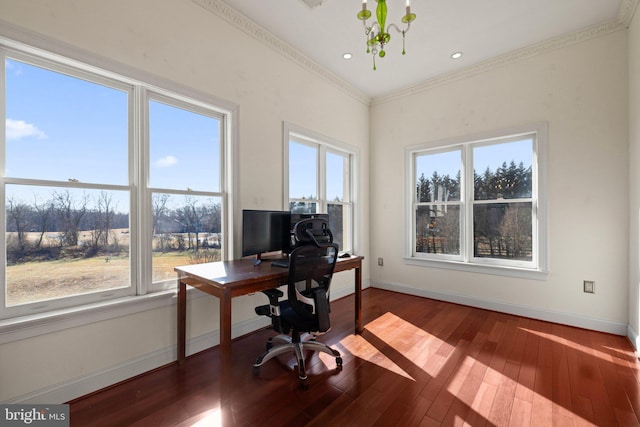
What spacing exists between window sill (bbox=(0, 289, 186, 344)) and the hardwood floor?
50 centimetres

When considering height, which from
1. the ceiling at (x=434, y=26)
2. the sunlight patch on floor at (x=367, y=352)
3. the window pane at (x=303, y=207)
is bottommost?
the sunlight patch on floor at (x=367, y=352)

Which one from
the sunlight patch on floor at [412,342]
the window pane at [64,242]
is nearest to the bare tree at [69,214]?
the window pane at [64,242]

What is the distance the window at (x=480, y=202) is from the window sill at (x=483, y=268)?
0.02 m

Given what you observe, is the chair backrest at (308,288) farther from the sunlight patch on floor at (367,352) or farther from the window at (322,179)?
the window at (322,179)

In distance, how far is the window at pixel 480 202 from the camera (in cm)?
326

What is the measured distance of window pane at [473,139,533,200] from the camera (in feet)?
10.9

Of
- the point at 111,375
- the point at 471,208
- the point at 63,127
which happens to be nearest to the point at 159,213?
the point at 63,127

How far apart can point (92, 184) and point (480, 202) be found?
13.4ft

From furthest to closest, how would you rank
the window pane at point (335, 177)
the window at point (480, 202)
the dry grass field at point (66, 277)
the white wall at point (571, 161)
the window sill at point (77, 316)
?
1. the window pane at point (335, 177)
2. the window at point (480, 202)
3. the white wall at point (571, 161)
4. the dry grass field at point (66, 277)
5. the window sill at point (77, 316)

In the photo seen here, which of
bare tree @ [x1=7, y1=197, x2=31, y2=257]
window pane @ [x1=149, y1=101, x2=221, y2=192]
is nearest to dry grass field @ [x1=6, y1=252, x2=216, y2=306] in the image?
bare tree @ [x1=7, y1=197, x2=31, y2=257]

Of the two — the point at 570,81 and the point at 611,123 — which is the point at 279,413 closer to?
the point at 611,123

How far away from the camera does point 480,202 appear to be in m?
3.59

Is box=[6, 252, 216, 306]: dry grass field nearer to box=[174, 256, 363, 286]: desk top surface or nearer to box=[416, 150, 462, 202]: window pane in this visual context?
box=[174, 256, 363, 286]: desk top surface

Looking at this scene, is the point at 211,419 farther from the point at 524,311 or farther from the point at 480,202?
the point at 480,202
